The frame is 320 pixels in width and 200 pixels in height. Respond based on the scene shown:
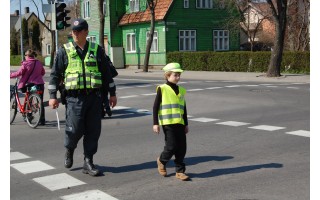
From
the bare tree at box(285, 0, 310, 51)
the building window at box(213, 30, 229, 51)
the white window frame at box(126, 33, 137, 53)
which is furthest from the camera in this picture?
the white window frame at box(126, 33, 137, 53)

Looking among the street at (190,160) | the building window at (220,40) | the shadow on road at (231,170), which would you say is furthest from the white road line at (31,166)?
the building window at (220,40)

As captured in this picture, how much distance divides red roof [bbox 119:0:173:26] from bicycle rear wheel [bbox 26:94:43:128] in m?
27.6

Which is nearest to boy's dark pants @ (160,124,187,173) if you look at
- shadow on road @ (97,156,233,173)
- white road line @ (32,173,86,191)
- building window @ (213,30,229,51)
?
shadow on road @ (97,156,233,173)

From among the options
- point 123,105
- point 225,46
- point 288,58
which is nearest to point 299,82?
point 288,58

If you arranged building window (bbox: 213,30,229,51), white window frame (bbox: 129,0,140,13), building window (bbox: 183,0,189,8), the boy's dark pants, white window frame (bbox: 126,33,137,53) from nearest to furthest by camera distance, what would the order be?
the boy's dark pants, building window (bbox: 183,0,189,8), building window (bbox: 213,30,229,51), white window frame (bbox: 129,0,140,13), white window frame (bbox: 126,33,137,53)

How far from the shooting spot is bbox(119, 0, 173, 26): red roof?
37.9 meters

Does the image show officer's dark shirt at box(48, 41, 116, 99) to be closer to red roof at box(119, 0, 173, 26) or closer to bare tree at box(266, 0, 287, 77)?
bare tree at box(266, 0, 287, 77)

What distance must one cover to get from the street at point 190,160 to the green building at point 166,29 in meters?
26.1

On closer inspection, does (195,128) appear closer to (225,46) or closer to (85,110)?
(85,110)

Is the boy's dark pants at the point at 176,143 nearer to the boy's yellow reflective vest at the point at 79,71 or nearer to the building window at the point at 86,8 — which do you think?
the boy's yellow reflective vest at the point at 79,71

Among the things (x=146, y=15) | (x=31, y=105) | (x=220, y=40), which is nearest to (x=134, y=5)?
(x=146, y=15)

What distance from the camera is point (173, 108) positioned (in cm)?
603

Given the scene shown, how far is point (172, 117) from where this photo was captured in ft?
19.7

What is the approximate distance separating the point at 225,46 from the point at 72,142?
36.8m
